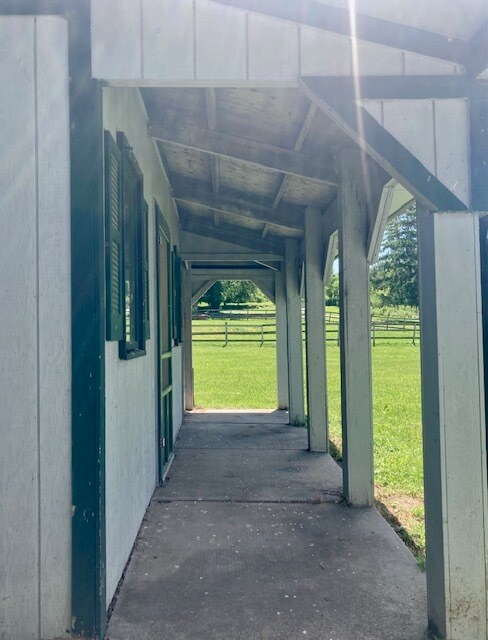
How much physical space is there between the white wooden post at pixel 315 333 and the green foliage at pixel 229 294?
3791 centimetres

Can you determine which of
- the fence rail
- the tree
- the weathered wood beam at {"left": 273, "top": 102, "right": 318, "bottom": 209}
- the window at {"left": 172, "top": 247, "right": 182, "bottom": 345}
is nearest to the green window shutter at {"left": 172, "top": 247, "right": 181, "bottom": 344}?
the window at {"left": 172, "top": 247, "right": 182, "bottom": 345}

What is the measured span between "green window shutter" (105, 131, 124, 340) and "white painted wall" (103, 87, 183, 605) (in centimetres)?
9

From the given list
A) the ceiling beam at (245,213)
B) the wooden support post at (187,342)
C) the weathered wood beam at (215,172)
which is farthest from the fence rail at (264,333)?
the weathered wood beam at (215,172)

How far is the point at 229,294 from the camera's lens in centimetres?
4819

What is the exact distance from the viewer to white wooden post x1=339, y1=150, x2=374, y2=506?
3.67m

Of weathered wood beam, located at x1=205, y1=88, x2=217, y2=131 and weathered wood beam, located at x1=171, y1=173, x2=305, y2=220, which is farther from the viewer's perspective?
weathered wood beam, located at x1=171, y1=173, x2=305, y2=220

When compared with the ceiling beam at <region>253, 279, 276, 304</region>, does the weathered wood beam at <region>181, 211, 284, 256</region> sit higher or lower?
higher

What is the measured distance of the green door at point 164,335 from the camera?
419 centimetres

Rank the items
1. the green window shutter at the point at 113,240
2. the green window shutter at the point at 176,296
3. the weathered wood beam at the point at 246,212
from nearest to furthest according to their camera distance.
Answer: the green window shutter at the point at 113,240
the weathered wood beam at the point at 246,212
the green window shutter at the point at 176,296

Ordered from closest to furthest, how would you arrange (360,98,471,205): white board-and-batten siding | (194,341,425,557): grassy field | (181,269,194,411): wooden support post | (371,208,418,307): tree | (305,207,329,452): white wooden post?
1. (360,98,471,205): white board-and-batten siding
2. (194,341,425,557): grassy field
3. (305,207,329,452): white wooden post
4. (181,269,194,411): wooden support post
5. (371,208,418,307): tree

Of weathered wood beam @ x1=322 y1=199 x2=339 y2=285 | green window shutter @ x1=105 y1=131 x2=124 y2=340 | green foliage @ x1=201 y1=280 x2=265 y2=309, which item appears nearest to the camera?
green window shutter @ x1=105 y1=131 x2=124 y2=340

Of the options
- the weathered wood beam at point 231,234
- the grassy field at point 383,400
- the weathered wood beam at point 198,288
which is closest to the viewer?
the grassy field at point 383,400

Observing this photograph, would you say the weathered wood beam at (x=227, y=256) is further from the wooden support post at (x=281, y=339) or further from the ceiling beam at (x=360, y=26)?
the ceiling beam at (x=360, y=26)

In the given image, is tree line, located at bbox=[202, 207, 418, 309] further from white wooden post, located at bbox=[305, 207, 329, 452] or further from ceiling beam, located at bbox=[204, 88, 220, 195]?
ceiling beam, located at bbox=[204, 88, 220, 195]
